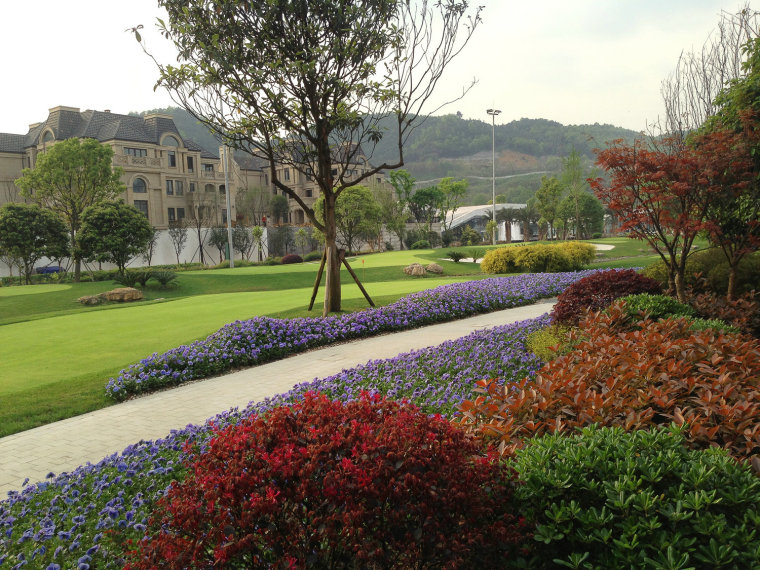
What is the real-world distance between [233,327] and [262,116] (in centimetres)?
443

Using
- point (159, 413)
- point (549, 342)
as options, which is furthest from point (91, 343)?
point (549, 342)

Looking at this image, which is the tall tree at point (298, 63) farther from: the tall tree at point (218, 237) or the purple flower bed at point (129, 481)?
the tall tree at point (218, 237)

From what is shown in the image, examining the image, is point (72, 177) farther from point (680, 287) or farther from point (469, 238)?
point (680, 287)

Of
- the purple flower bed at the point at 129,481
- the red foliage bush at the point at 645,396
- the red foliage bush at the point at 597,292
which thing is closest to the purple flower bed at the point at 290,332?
the purple flower bed at the point at 129,481

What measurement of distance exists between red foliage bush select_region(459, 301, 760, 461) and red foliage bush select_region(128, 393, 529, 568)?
0.69m

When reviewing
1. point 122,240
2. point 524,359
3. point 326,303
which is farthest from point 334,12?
point 122,240

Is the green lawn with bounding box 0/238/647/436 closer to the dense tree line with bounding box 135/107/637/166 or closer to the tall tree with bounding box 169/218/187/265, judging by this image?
the tall tree with bounding box 169/218/187/265

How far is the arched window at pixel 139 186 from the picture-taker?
161ft

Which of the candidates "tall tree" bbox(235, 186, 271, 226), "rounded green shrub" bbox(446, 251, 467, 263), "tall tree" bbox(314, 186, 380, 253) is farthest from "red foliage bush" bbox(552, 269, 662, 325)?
"tall tree" bbox(235, 186, 271, 226)

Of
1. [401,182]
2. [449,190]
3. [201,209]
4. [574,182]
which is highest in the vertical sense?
[401,182]

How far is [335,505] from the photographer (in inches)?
87.0

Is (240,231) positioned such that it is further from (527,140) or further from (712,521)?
(527,140)

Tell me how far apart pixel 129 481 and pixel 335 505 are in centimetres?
238

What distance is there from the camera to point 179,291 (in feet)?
76.8
